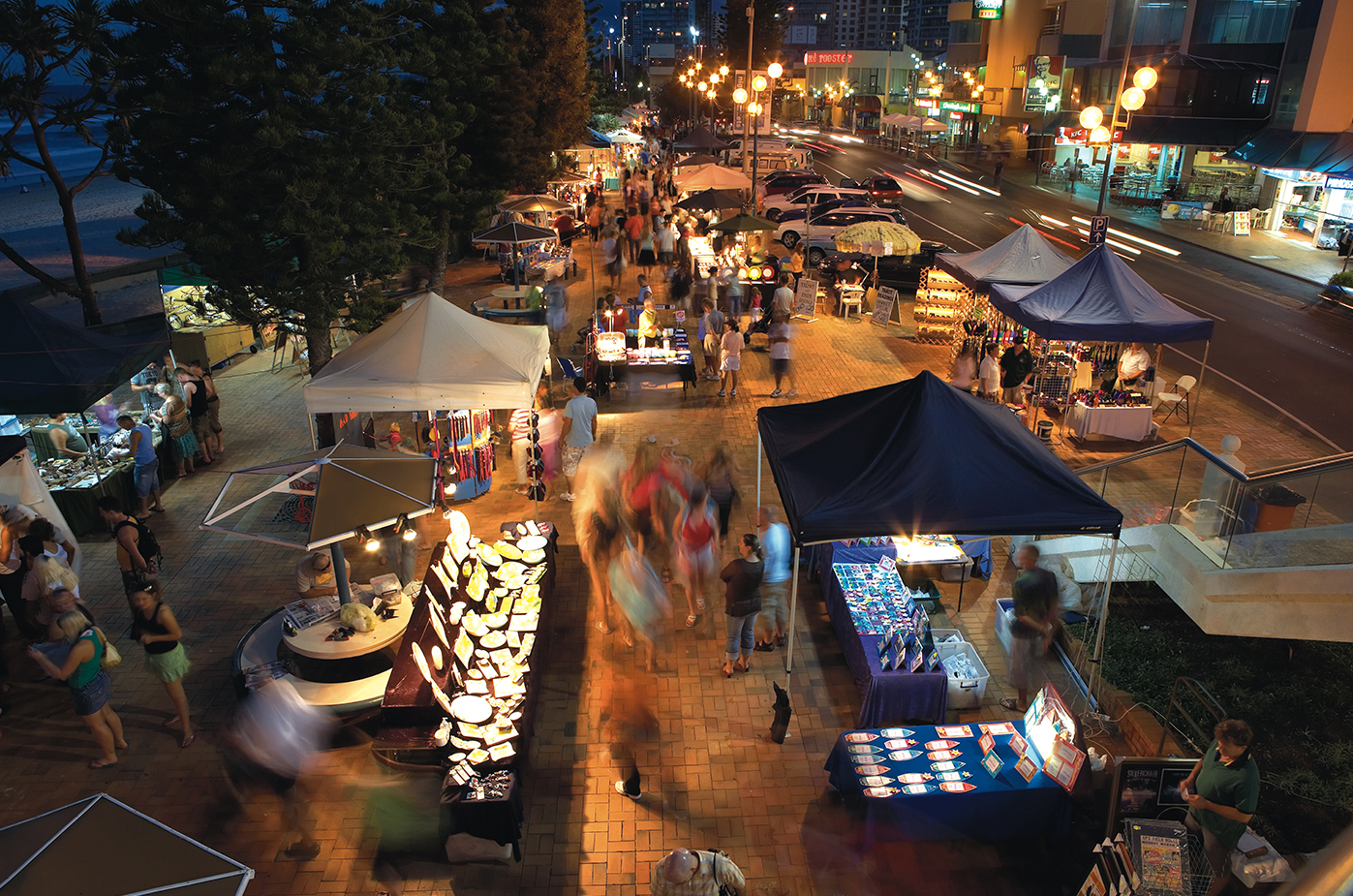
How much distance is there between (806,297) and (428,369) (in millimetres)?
11627

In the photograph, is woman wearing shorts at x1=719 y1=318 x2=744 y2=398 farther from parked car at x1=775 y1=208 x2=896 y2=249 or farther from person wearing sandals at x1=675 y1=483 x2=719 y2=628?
parked car at x1=775 y1=208 x2=896 y2=249

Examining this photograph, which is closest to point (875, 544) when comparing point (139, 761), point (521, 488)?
point (521, 488)

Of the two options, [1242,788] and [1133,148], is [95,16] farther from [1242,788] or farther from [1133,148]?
[1133,148]

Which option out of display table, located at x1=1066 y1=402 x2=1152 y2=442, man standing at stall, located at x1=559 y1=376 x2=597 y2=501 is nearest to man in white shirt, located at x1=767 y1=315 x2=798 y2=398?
man standing at stall, located at x1=559 y1=376 x2=597 y2=501

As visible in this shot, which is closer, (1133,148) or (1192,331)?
(1192,331)

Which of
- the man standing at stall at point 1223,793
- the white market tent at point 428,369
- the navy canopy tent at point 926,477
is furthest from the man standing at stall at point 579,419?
the man standing at stall at point 1223,793

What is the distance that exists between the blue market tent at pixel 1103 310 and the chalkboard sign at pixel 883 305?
5.59 metres

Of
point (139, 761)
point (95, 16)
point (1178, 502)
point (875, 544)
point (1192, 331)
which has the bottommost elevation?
point (139, 761)

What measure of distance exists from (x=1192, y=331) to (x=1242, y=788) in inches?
346

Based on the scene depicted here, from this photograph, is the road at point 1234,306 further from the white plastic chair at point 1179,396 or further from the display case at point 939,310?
the display case at point 939,310

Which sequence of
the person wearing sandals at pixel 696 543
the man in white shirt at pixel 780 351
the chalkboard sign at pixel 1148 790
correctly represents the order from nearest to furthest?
the chalkboard sign at pixel 1148 790 → the person wearing sandals at pixel 696 543 → the man in white shirt at pixel 780 351

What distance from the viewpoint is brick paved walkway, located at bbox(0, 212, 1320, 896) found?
231 inches

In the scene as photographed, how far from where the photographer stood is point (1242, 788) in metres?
5.08

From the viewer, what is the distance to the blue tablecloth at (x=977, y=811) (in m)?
5.84
